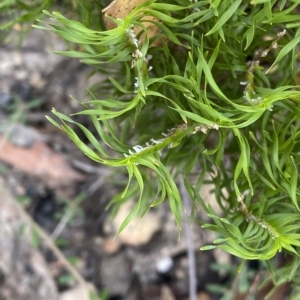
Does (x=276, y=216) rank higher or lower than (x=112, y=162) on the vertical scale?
lower

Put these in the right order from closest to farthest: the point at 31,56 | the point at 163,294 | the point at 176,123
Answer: the point at 176,123 → the point at 163,294 → the point at 31,56

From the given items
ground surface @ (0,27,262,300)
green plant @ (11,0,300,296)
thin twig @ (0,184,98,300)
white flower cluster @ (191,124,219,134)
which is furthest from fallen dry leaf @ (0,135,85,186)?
white flower cluster @ (191,124,219,134)

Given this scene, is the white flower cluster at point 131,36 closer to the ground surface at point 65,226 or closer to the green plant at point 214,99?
the green plant at point 214,99

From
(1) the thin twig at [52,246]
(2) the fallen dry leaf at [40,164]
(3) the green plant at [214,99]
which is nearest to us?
(3) the green plant at [214,99]

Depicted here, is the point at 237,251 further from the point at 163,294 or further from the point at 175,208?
the point at 163,294

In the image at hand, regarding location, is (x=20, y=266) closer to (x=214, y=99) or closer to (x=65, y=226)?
(x=65, y=226)

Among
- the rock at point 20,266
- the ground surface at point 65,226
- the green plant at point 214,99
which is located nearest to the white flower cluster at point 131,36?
the green plant at point 214,99

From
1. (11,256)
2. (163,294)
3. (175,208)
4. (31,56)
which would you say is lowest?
(163,294)

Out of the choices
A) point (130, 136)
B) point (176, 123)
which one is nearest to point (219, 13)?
point (176, 123)
